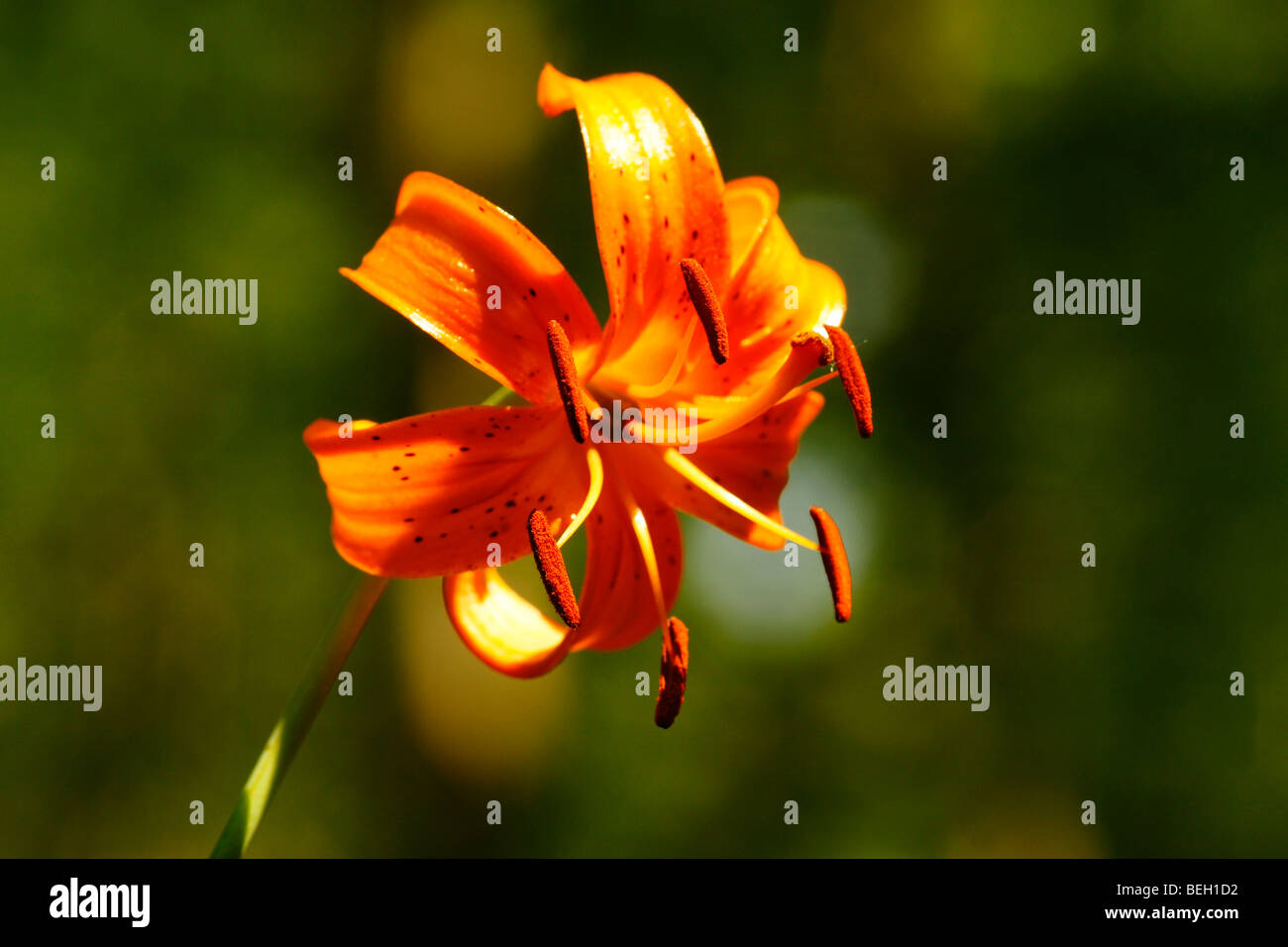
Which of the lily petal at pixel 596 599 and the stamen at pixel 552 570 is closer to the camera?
the stamen at pixel 552 570

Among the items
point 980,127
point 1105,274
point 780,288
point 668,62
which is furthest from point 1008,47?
point 780,288

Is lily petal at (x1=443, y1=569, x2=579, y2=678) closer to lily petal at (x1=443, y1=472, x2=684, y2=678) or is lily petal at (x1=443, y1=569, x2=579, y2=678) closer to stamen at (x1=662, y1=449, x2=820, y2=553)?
lily petal at (x1=443, y1=472, x2=684, y2=678)

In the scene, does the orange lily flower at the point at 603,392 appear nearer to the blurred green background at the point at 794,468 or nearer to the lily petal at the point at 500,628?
the lily petal at the point at 500,628

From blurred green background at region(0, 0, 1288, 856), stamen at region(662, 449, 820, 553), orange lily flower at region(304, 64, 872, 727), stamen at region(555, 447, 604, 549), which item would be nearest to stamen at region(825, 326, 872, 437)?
orange lily flower at region(304, 64, 872, 727)

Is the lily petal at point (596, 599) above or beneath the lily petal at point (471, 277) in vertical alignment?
beneath

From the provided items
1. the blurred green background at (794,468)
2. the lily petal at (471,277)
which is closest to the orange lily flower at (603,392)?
the lily petal at (471,277)

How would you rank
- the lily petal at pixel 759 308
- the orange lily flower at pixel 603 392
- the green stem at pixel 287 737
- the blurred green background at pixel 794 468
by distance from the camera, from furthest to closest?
1. the blurred green background at pixel 794 468
2. the lily petal at pixel 759 308
3. the orange lily flower at pixel 603 392
4. the green stem at pixel 287 737

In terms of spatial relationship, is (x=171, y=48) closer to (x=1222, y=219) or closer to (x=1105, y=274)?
(x=1105, y=274)

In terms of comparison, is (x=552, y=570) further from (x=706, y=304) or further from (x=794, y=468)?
(x=794, y=468)
